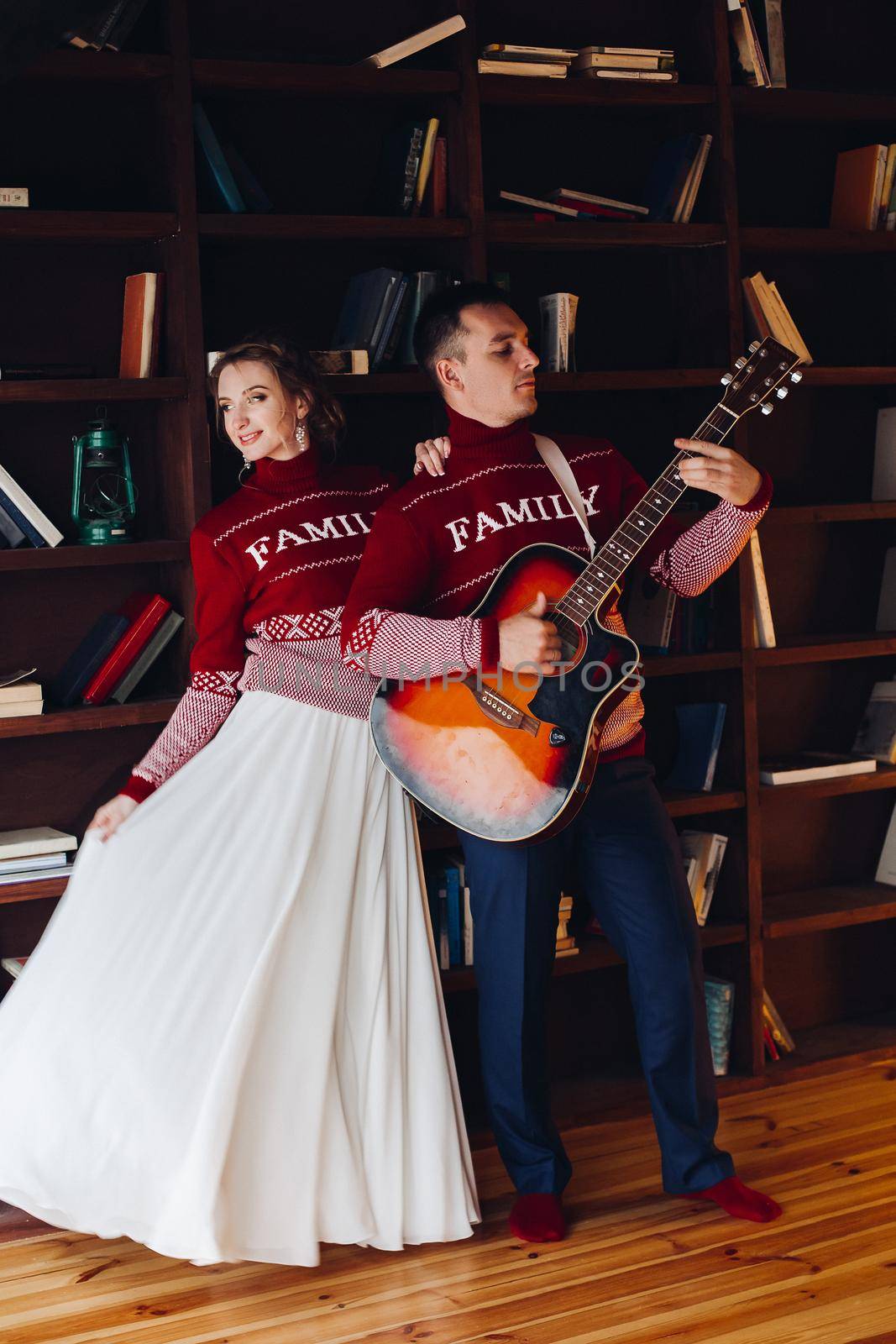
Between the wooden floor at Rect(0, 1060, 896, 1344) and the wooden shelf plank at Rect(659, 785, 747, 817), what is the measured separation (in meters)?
0.77

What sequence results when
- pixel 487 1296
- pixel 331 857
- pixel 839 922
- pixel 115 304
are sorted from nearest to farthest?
pixel 487 1296
pixel 331 857
pixel 115 304
pixel 839 922

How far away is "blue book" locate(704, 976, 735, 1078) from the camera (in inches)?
123

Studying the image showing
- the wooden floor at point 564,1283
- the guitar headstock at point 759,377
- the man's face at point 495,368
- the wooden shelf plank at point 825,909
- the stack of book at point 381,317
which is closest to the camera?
the wooden floor at point 564,1283

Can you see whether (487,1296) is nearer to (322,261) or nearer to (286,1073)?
(286,1073)

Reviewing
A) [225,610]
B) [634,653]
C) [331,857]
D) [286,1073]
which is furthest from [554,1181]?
[225,610]

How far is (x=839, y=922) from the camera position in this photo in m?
3.19

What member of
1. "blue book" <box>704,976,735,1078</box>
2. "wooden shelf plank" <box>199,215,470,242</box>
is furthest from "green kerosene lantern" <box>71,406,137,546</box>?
"blue book" <box>704,976,735,1078</box>

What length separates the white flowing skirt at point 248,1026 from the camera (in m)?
2.22

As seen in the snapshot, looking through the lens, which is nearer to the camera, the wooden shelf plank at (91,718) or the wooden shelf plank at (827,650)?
the wooden shelf plank at (91,718)

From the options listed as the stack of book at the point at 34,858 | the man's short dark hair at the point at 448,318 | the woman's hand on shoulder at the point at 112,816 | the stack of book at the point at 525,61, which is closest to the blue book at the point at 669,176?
the stack of book at the point at 525,61

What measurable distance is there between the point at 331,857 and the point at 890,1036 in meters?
1.71

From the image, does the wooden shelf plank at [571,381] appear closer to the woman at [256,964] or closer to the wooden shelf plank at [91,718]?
the woman at [256,964]

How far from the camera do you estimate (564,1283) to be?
2244mm

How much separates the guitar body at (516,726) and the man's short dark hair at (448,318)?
17.6 inches
